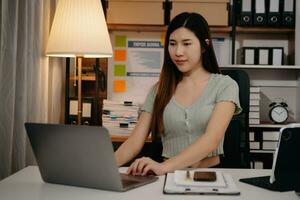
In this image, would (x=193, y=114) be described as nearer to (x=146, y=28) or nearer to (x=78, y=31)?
(x=78, y=31)

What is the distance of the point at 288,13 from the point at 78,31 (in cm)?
143

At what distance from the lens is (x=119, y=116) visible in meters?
2.88

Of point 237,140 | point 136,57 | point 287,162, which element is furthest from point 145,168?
point 136,57

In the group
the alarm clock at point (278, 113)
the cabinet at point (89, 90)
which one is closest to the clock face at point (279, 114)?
the alarm clock at point (278, 113)

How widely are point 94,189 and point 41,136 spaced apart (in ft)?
0.66

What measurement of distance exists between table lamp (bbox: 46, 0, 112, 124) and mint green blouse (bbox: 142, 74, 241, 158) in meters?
0.73

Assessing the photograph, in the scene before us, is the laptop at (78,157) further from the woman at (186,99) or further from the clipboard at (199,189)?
the woman at (186,99)

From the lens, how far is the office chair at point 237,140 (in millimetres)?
1858

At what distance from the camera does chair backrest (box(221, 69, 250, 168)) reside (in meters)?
1.94

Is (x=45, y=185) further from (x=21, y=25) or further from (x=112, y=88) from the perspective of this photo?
(x=112, y=88)

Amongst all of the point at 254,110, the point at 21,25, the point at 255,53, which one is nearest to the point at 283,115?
the point at 254,110

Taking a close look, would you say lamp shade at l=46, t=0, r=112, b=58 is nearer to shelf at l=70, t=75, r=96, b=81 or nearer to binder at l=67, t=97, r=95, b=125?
binder at l=67, t=97, r=95, b=125

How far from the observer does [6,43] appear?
1.79 meters

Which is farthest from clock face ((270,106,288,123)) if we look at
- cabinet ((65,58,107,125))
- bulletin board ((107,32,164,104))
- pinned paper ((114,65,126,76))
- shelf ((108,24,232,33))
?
cabinet ((65,58,107,125))
